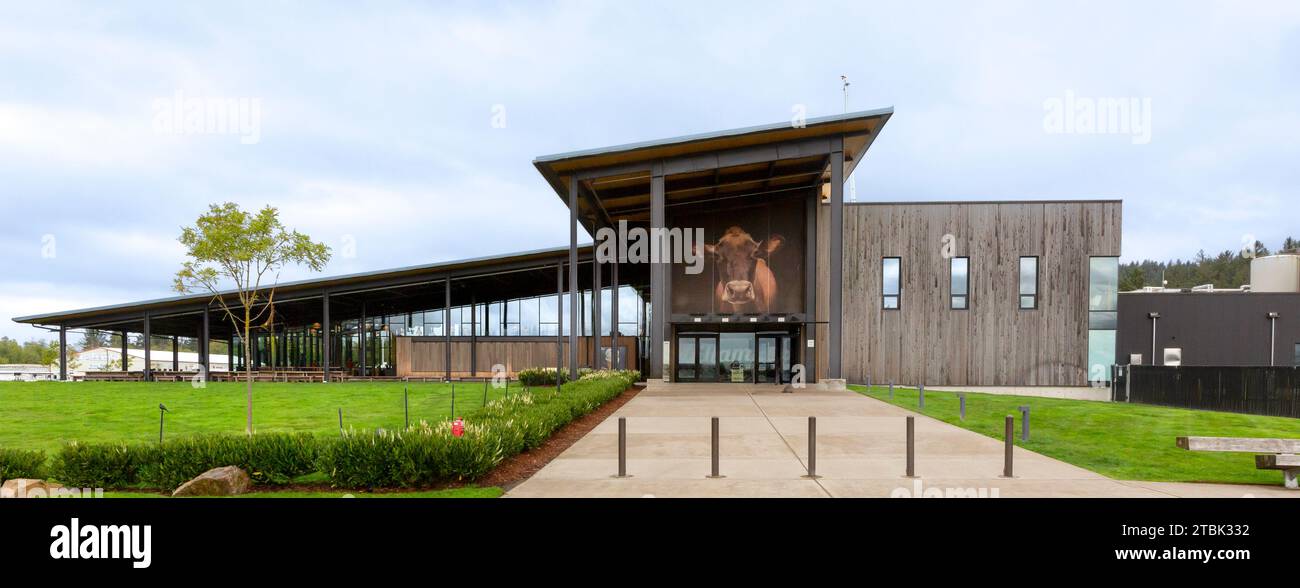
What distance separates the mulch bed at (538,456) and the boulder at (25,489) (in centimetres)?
495

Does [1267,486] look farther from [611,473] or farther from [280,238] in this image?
[280,238]

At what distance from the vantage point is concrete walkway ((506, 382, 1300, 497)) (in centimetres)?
819

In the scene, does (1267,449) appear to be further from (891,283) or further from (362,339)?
(362,339)

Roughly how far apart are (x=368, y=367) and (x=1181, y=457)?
130 ft

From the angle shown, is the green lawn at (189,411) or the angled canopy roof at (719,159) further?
the angled canopy roof at (719,159)

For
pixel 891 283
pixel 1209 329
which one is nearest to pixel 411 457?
pixel 891 283

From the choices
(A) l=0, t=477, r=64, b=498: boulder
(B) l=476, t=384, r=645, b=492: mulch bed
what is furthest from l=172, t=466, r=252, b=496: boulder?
(B) l=476, t=384, r=645, b=492: mulch bed

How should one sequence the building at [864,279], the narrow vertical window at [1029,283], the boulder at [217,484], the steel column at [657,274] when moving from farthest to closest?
the narrow vertical window at [1029,283] < the building at [864,279] < the steel column at [657,274] < the boulder at [217,484]

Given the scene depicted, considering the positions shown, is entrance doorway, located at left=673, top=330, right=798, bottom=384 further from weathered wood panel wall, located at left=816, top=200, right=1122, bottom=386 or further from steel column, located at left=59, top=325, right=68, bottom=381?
steel column, located at left=59, top=325, right=68, bottom=381

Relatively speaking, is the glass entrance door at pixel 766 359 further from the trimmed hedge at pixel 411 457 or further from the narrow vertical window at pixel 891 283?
the trimmed hedge at pixel 411 457

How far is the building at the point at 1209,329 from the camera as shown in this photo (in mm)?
31047

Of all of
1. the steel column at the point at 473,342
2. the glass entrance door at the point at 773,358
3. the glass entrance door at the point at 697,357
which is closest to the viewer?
the glass entrance door at the point at 773,358

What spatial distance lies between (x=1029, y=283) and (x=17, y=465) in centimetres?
3299

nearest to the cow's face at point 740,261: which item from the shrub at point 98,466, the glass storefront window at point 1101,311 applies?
the glass storefront window at point 1101,311
